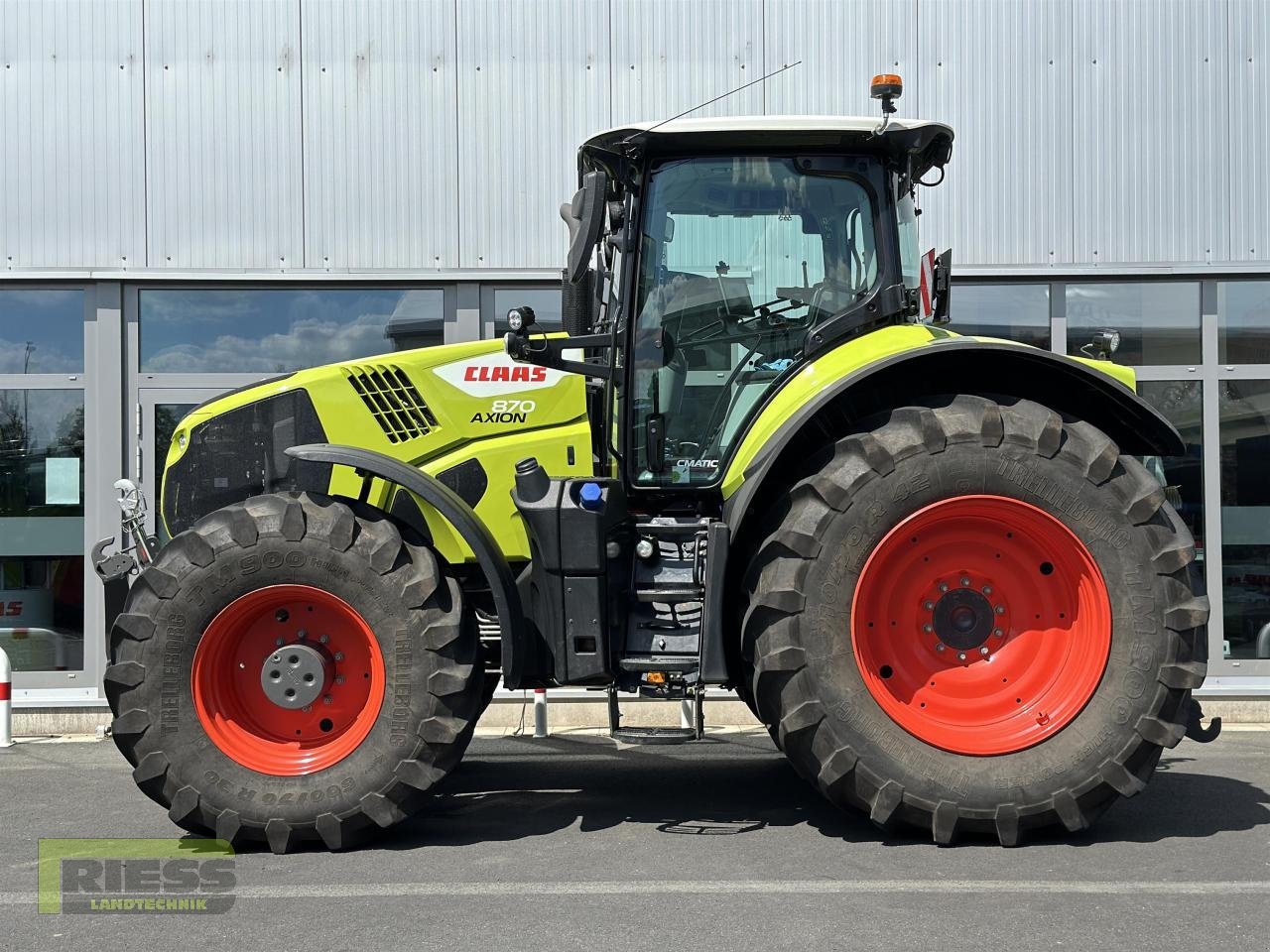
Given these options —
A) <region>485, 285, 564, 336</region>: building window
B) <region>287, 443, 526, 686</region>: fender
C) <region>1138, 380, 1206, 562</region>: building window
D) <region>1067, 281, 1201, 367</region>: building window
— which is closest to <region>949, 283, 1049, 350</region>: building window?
<region>1067, 281, 1201, 367</region>: building window

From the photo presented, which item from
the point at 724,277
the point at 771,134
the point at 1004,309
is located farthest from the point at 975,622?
the point at 1004,309

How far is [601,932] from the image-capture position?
3811mm

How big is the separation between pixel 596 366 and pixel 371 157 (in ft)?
13.3

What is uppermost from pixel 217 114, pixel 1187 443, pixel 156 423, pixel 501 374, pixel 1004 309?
pixel 217 114

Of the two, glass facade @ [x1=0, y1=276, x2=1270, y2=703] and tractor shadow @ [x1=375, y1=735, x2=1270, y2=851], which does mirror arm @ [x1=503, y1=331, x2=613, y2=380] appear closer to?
tractor shadow @ [x1=375, y1=735, x2=1270, y2=851]

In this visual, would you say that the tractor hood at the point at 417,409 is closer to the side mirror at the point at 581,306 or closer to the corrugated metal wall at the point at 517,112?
the side mirror at the point at 581,306

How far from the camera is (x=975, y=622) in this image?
192 inches

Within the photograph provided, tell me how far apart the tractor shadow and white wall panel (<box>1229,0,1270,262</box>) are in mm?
3858

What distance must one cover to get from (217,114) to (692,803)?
5822 millimetres

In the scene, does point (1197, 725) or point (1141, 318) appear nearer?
point (1197, 725)

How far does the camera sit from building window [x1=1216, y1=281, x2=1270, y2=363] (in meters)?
8.64

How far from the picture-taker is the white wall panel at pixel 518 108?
339 inches

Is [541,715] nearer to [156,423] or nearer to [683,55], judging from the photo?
[156,423]

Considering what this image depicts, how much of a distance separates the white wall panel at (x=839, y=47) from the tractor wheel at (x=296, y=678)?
518cm
